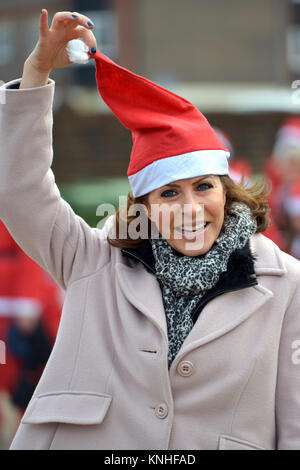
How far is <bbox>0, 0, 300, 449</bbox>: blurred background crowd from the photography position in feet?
14.3

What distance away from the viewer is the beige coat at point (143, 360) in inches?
79.4

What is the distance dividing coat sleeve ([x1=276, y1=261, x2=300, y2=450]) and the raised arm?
70cm

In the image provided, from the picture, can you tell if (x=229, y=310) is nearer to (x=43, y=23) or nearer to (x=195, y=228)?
(x=195, y=228)

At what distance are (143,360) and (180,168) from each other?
0.58 m

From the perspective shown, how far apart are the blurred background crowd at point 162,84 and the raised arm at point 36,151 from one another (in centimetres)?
74

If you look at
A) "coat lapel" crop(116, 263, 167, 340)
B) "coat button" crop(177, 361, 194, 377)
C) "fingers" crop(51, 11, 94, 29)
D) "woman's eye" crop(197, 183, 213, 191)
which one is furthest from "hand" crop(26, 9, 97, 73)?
"coat button" crop(177, 361, 194, 377)

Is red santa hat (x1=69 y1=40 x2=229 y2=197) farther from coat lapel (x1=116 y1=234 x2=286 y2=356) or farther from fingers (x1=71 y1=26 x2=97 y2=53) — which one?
coat lapel (x1=116 y1=234 x2=286 y2=356)

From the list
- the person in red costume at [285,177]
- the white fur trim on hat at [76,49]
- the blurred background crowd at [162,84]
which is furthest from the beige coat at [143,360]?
the person in red costume at [285,177]

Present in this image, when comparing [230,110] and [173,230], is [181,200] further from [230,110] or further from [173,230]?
[230,110]

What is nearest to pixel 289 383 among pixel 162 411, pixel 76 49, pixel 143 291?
pixel 162 411

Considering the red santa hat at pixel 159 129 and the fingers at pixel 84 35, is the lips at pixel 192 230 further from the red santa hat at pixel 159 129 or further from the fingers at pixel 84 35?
the fingers at pixel 84 35

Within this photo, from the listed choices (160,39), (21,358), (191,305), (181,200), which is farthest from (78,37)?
(160,39)

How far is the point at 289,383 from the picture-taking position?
205 cm

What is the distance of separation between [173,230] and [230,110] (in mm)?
8765
